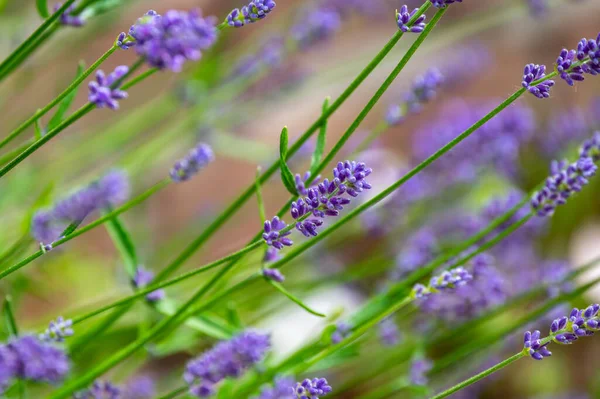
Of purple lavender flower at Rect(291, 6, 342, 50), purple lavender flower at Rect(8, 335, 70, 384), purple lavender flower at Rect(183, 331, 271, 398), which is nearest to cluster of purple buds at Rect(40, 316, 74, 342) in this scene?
purple lavender flower at Rect(8, 335, 70, 384)

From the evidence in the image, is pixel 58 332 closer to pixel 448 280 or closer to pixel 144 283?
pixel 144 283

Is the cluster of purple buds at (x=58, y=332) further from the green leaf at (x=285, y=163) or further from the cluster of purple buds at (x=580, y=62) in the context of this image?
the cluster of purple buds at (x=580, y=62)

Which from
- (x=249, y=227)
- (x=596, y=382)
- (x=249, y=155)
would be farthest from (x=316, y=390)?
(x=249, y=227)

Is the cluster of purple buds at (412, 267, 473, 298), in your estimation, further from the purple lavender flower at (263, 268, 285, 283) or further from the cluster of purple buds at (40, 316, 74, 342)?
the cluster of purple buds at (40, 316, 74, 342)

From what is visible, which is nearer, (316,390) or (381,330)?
(316,390)

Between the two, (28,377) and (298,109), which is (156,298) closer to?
(28,377)

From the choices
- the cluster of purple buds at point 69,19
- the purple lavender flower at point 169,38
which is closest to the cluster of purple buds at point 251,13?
the purple lavender flower at point 169,38
